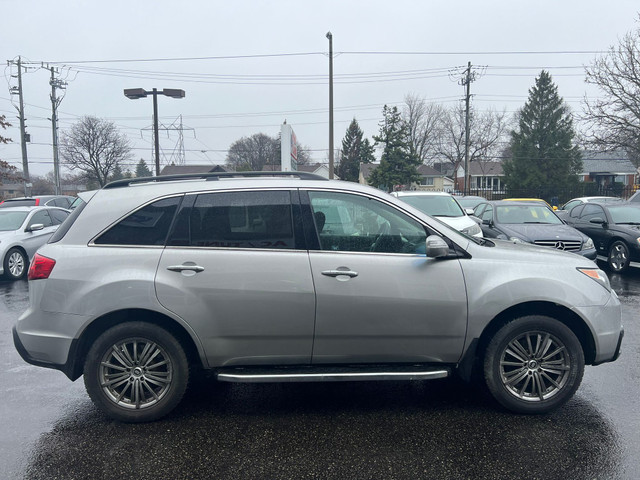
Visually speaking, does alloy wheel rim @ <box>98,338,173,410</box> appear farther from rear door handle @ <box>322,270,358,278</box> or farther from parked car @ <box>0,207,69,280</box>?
parked car @ <box>0,207,69,280</box>

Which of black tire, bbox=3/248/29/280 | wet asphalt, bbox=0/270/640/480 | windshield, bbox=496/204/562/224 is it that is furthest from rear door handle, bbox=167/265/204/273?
windshield, bbox=496/204/562/224

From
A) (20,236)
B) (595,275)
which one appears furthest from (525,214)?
(20,236)

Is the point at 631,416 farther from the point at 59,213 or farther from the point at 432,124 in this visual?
the point at 432,124

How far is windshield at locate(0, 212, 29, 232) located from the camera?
424 inches

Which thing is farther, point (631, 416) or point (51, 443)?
point (631, 416)

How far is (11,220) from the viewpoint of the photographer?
11023 mm

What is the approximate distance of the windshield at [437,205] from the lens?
442 inches

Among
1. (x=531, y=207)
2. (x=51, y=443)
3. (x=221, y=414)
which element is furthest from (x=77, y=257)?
(x=531, y=207)

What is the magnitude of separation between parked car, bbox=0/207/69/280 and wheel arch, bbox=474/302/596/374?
1002cm

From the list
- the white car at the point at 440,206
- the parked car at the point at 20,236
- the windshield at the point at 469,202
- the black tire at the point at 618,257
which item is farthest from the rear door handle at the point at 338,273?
the windshield at the point at 469,202

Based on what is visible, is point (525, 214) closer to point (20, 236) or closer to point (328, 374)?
point (328, 374)

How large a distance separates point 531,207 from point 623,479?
29.7ft

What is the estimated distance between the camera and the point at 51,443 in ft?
11.3

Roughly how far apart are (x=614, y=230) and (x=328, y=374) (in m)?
9.54
